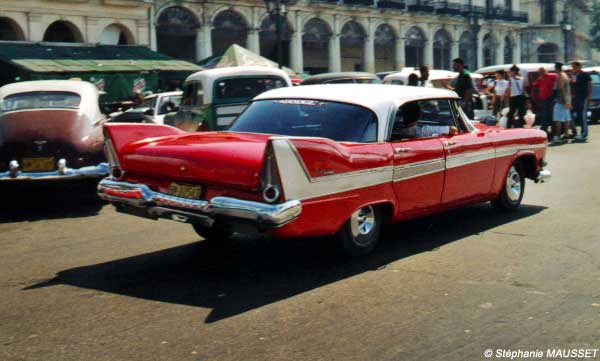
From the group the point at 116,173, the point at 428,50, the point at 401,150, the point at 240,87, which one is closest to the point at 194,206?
the point at 116,173

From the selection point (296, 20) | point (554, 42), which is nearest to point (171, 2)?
point (296, 20)

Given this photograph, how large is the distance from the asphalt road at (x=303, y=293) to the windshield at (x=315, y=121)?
95 centimetres

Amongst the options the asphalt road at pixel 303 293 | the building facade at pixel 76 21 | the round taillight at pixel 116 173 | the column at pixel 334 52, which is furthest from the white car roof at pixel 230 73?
the column at pixel 334 52

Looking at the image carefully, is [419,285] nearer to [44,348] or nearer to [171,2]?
[44,348]

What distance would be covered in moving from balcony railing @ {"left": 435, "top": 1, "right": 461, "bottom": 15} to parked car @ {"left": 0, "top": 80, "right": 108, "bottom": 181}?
43.5 metres

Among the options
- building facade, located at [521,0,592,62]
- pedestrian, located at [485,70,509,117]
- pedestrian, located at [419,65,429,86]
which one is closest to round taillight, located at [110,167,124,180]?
pedestrian, located at [419,65,429,86]

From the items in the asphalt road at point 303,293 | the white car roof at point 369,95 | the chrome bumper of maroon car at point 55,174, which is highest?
the white car roof at point 369,95

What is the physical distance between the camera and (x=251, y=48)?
3756 centimetres

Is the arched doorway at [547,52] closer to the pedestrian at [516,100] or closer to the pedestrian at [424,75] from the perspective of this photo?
the pedestrian at [516,100]

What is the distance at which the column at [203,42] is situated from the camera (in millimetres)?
35375

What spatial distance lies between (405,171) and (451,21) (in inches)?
1886

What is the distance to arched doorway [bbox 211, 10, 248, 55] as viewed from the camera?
36844 mm

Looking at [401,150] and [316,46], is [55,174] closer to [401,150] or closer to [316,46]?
[401,150]

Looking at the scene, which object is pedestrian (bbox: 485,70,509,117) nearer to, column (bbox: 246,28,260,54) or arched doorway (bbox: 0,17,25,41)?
arched doorway (bbox: 0,17,25,41)
